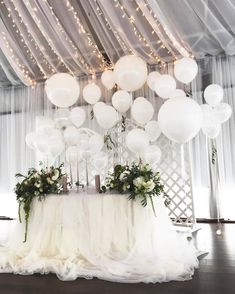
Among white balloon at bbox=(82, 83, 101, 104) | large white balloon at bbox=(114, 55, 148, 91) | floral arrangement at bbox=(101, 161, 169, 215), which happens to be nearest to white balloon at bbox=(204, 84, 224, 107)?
large white balloon at bbox=(114, 55, 148, 91)

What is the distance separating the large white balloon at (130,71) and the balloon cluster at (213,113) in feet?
2.52

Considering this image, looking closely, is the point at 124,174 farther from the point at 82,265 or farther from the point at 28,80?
the point at 28,80

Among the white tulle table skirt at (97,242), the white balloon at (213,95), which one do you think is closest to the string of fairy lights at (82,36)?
the white balloon at (213,95)

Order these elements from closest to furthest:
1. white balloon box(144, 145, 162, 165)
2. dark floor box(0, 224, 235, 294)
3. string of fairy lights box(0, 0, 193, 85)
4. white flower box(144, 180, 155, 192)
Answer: dark floor box(0, 224, 235, 294)
white flower box(144, 180, 155, 192)
white balloon box(144, 145, 162, 165)
string of fairy lights box(0, 0, 193, 85)

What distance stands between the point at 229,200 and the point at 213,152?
776 millimetres

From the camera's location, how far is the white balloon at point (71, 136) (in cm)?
374

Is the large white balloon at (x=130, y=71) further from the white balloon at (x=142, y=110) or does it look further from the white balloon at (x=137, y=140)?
the white balloon at (x=137, y=140)

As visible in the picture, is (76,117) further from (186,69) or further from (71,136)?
(186,69)

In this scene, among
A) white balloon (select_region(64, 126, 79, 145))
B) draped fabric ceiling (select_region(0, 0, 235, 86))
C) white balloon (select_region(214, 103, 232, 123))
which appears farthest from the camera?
draped fabric ceiling (select_region(0, 0, 235, 86))

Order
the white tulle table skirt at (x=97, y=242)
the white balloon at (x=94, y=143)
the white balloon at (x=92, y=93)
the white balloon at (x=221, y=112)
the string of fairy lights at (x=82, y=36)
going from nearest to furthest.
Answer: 1. the white tulle table skirt at (x=97, y=242)
2. the white balloon at (x=94, y=143)
3. the white balloon at (x=221, y=112)
4. the string of fairy lights at (x=82, y=36)
5. the white balloon at (x=92, y=93)

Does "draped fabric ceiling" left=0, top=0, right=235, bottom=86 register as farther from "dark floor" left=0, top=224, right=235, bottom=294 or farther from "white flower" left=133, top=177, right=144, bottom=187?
"dark floor" left=0, top=224, right=235, bottom=294

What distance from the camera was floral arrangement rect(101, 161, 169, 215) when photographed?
3.17 meters

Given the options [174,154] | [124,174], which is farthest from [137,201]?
[174,154]

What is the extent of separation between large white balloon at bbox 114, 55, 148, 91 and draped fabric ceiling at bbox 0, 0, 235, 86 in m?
0.99
